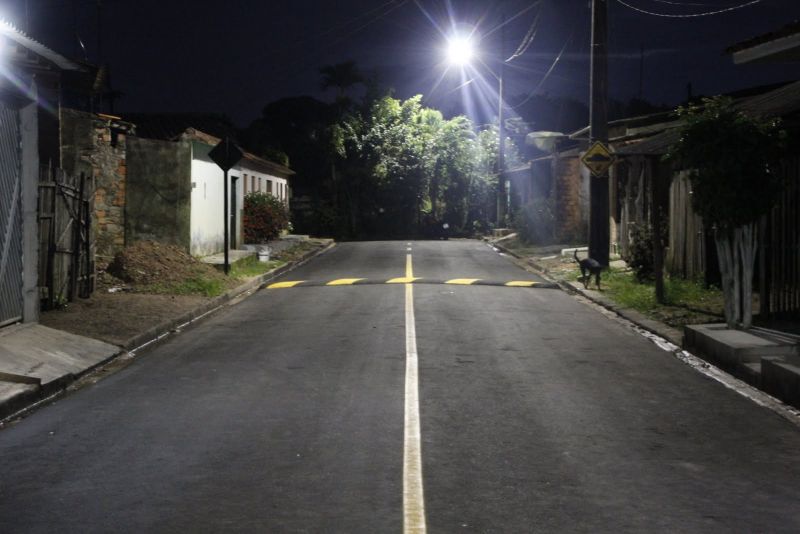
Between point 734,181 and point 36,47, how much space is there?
28.4 ft

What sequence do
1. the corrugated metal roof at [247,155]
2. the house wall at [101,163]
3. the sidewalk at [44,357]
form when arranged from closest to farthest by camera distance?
the sidewalk at [44,357] < the house wall at [101,163] < the corrugated metal roof at [247,155]

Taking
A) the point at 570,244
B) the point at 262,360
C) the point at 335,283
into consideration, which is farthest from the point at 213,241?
the point at 262,360

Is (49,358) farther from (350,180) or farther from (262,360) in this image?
(350,180)

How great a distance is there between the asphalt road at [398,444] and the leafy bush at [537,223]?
24795 mm

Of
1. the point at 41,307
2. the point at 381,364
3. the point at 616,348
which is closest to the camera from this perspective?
the point at 381,364

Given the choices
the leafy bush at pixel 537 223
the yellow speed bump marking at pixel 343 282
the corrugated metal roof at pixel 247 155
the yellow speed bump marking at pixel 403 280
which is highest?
the corrugated metal roof at pixel 247 155

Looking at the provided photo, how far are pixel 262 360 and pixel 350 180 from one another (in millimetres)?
46792

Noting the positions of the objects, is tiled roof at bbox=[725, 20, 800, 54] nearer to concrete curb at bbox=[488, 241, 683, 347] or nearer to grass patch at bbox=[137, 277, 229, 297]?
concrete curb at bbox=[488, 241, 683, 347]

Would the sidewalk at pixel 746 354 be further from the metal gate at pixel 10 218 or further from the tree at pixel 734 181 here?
the metal gate at pixel 10 218

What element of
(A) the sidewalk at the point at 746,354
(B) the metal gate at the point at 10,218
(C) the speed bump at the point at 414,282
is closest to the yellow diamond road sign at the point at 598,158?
(C) the speed bump at the point at 414,282

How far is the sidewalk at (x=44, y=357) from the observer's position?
912 cm

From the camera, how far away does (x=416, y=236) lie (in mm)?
56281

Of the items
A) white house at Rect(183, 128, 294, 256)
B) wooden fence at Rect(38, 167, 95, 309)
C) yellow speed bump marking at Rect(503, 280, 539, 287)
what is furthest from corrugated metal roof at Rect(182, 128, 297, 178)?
yellow speed bump marking at Rect(503, 280, 539, 287)

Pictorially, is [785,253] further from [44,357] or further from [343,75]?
[343,75]
